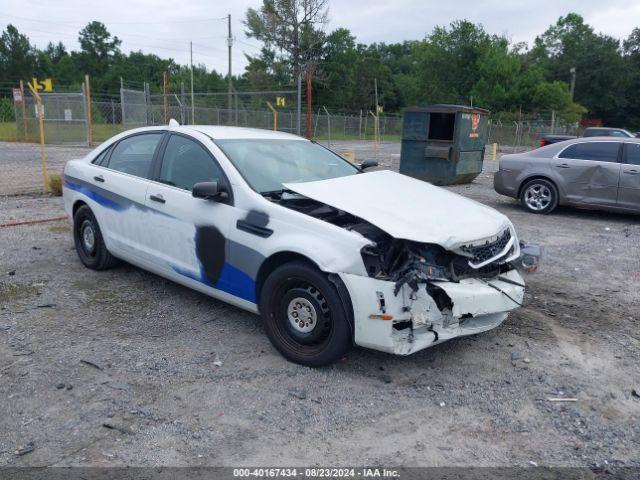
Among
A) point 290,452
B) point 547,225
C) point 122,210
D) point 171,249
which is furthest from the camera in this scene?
point 547,225

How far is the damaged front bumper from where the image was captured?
11.8 feet

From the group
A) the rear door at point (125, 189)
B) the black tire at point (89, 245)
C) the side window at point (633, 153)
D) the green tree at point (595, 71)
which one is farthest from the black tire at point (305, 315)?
the green tree at point (595, 71)

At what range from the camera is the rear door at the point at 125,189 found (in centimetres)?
516

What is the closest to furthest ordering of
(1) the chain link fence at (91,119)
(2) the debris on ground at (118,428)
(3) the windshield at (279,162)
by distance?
(2) the debris on ground at (118,428) → (3) the windshield at (279,162) → (1) the chain link fence at (91,119)

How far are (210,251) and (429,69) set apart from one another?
63.3 metres

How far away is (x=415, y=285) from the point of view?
3.58 m

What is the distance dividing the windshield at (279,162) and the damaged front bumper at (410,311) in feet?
4.38

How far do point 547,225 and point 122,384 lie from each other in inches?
297

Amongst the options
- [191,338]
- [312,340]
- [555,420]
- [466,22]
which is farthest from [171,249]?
[466,22]

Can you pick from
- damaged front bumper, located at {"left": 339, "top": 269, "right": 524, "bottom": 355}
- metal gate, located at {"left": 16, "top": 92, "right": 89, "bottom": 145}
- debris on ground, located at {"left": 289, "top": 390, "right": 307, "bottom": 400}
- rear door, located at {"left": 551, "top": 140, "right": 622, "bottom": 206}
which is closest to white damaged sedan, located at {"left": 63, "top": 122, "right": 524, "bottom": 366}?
damaged front bumper, located at {"left": 339, "top": 269, "right": 524, "bottom": 355}

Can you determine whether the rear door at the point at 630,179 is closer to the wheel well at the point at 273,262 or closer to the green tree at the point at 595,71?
the wheel well at the point at 273,262

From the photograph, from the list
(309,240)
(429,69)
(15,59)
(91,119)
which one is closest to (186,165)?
(309,240)

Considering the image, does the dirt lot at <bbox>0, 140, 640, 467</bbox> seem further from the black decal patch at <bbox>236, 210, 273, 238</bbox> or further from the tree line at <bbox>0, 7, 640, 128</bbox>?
the tree line at <bbox>0, 7, 640, 128</bbox>

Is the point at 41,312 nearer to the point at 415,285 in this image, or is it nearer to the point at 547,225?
the point at 415,285
